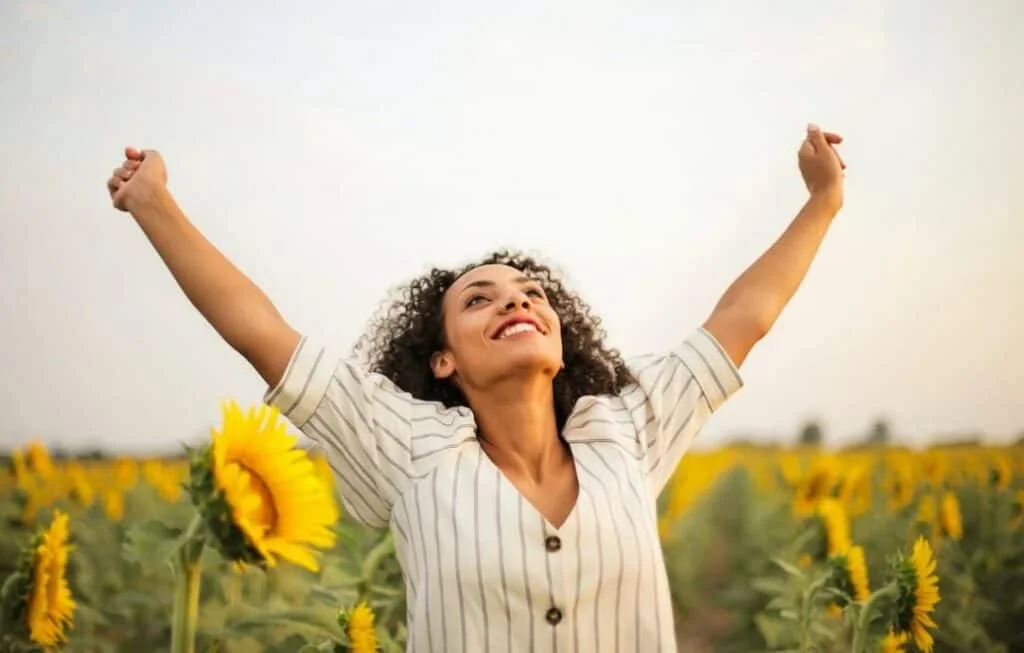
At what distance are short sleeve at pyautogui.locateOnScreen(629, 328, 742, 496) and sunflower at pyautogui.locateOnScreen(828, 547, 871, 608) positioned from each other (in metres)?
0.44

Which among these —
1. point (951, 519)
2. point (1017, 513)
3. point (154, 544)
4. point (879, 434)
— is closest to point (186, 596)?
point (154, 544)

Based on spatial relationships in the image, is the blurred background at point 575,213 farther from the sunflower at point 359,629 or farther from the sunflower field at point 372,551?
the sunflower at point 359,629

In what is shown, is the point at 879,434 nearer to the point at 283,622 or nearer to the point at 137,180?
the point at 283,622

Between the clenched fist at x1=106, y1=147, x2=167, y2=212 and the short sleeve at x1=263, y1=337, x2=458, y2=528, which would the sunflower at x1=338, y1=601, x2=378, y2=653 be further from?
the clenched fist at x1=106, y1=147, x2=167, y2=212

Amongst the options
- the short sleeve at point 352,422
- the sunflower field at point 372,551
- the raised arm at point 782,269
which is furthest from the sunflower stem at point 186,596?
the raised arm at point 782,269

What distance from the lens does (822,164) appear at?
3.69 ft

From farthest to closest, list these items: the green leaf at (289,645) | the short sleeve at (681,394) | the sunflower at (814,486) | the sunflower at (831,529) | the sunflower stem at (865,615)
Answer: the sunflower at (814,486) < the sunflower at (831,529) < the sunflower stem at (865,615) < the green leaf at (289,645) < the short sleeve at (681,394)

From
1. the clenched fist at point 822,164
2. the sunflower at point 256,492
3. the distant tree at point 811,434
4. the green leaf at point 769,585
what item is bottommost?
the sunflower at point 256,492

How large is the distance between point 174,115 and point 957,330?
110 centimetres

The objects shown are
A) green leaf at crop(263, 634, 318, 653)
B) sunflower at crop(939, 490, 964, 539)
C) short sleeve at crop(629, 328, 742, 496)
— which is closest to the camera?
short sleeve at crop(629, 328, 742, 496)

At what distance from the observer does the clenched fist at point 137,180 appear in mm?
874

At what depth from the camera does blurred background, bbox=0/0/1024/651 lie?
43.6 inches

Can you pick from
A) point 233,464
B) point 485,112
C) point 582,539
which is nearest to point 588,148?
point 485,112

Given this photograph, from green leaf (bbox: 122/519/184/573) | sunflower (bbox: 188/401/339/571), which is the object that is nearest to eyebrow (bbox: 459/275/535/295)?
sunflower (bbox: 188/401/339/571)
